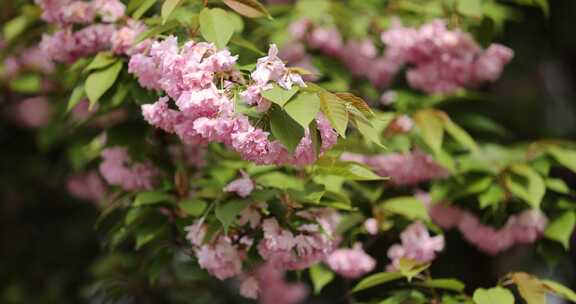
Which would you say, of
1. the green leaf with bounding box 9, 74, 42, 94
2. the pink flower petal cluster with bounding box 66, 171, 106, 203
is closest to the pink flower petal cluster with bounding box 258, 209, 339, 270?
the pink flower petal cluster with bounding box 66, 171, 106, 203

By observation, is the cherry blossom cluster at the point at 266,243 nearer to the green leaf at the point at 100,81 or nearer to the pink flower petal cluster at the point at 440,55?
the green leaf at the point at 100,81

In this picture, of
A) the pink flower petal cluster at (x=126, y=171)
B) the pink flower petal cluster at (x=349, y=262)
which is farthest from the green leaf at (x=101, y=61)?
the pink flower petal cluster at (x=349, y=262)

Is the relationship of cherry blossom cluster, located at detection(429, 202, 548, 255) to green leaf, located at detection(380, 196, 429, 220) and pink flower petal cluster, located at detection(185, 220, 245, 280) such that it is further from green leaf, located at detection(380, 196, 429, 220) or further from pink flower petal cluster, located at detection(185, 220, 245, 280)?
pink flower petal cluster, located at detection(185, 220, 245, 280)

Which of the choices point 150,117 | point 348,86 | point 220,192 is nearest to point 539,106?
point 348,86

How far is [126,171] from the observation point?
123 inches

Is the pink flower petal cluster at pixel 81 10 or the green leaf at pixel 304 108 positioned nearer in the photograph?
the green leaf at pixel 304 108

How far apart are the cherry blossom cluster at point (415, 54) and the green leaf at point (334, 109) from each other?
129cm

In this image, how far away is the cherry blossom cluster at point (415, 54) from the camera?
3410 mm

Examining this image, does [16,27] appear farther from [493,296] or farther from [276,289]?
[493,296]

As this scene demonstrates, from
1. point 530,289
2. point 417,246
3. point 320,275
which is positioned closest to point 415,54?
point 417,246

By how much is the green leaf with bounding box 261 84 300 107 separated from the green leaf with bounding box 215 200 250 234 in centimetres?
46

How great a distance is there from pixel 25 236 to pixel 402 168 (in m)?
2.85

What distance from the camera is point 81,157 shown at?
3.82 meters

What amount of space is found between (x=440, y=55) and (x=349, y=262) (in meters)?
0.94
